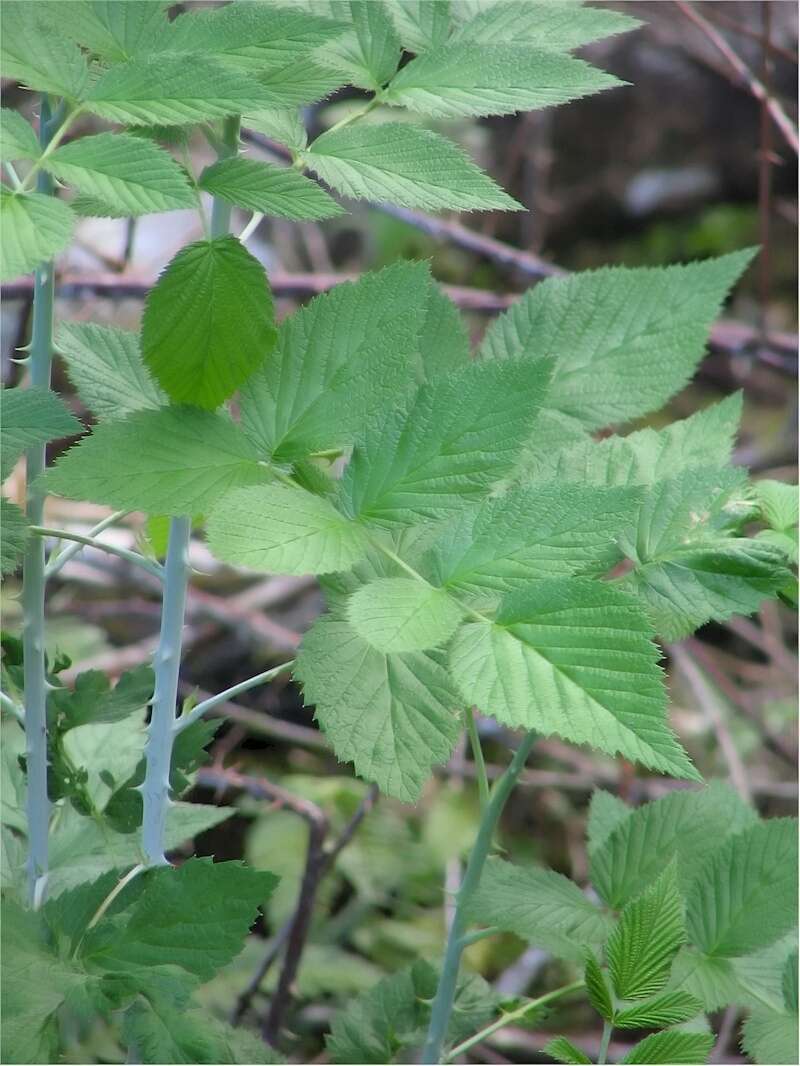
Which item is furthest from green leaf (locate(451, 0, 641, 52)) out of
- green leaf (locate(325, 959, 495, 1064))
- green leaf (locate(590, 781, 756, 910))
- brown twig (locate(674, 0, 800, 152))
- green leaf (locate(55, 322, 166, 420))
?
brown twig (locate(674, 0, 800, 152))

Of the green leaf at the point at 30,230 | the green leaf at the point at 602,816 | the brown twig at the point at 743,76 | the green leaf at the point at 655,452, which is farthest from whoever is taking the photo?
the brown twig at the point at 743,76

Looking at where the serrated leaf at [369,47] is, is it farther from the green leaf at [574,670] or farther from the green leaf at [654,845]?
the green leaf at [654,845]

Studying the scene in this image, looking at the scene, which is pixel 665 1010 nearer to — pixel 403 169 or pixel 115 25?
pixel 403 169

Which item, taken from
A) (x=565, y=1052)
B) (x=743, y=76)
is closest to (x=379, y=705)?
(x=565, y=1052)

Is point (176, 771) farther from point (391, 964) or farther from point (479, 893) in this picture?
point (391, 964)

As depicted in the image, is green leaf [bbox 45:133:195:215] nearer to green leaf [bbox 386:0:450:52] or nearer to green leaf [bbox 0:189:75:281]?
green leaf [bbox 0:189:75:281]

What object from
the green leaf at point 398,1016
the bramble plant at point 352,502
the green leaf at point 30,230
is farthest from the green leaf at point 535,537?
the green leaf at point 398,1016

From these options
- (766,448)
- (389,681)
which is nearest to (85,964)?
(389,681)
